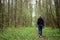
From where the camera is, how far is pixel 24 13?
51.5 meters

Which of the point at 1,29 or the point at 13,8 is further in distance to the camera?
the point at 13,8

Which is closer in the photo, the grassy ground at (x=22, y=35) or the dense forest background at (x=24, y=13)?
the grassy ground at (x=22, y=35)

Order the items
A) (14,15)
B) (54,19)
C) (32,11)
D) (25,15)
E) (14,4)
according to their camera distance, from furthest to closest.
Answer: (32,11) → (25,15) → (14,4) → (14,15) → (54,19)

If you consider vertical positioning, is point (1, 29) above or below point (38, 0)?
below

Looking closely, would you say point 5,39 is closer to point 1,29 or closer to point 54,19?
point 1,29

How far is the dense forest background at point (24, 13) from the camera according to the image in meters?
19.5

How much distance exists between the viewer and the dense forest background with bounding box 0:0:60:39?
63.9 ft

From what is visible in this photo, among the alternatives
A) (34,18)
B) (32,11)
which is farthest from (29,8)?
(34,18)

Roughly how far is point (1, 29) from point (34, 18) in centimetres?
5211

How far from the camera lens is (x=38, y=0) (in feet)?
188

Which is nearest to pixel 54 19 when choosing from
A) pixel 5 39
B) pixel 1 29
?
pixel 1 29

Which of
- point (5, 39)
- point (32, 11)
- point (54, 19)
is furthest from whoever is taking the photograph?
point (32, 11)

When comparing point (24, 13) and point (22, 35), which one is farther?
point (24, 13)

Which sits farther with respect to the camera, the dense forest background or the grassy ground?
the dense forest background
